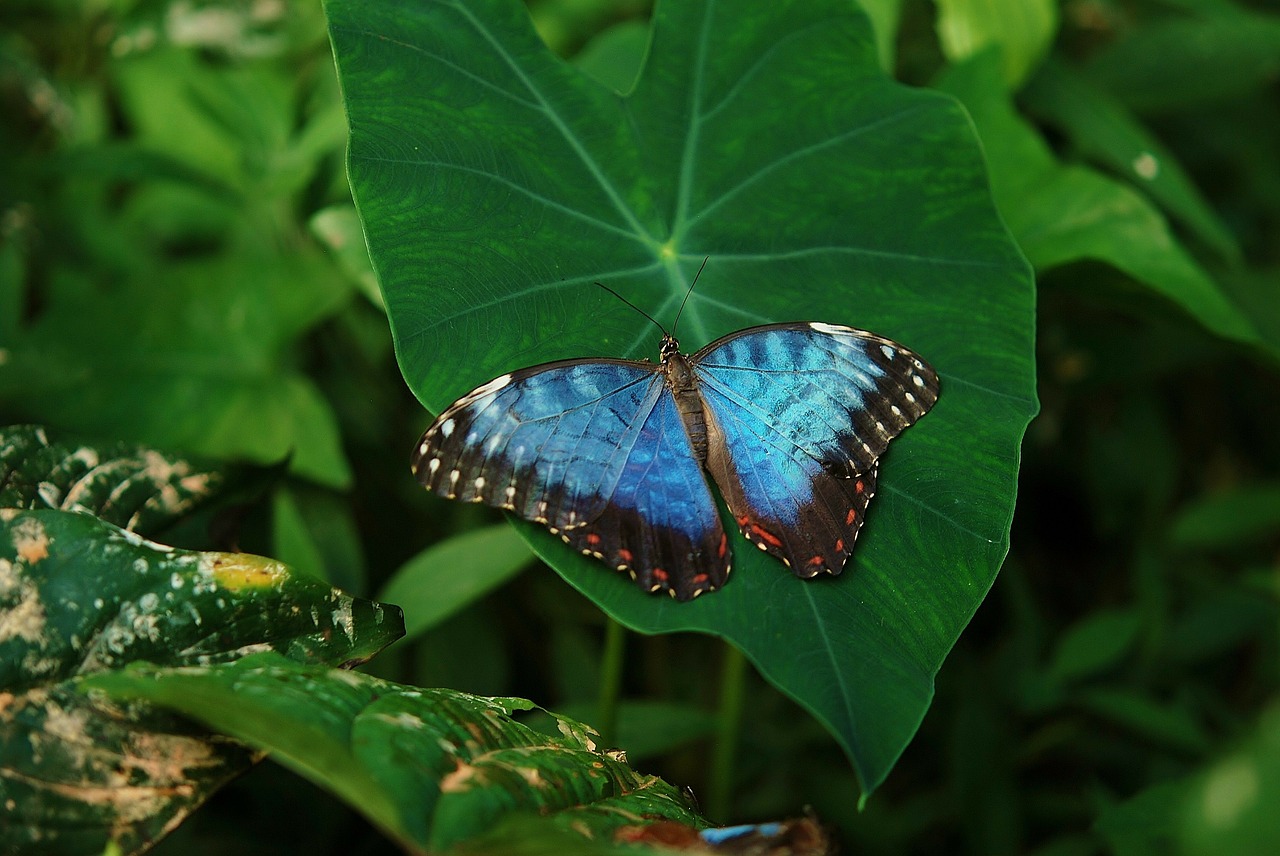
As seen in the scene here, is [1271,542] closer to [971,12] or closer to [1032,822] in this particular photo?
[1032,822]

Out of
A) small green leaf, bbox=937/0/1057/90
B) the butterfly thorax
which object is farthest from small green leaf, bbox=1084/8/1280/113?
the butterfly thorax

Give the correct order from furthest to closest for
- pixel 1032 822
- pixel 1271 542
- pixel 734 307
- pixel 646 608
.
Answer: pixel 1271 542 < pixel 1032 822 < pixel 734 307 < pixel 646 608

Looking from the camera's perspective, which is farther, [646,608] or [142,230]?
[142,230]

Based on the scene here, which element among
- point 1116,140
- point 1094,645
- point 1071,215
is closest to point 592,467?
point 1071,215

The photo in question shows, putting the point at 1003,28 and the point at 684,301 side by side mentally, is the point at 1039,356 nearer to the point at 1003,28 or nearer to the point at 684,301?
the point at 1003,28

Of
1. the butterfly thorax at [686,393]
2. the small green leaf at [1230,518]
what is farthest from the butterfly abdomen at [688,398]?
the small green leaf at [1230,518]

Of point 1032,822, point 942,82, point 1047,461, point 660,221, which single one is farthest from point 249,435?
point 1047,461
